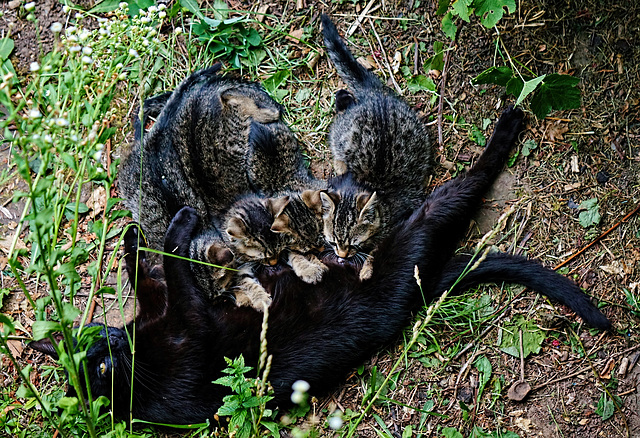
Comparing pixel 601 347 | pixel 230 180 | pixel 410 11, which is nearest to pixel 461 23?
pixel 410 11

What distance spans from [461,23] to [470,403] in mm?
2619

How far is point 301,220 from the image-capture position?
12.7ft

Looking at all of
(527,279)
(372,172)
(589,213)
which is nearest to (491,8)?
(372,172)

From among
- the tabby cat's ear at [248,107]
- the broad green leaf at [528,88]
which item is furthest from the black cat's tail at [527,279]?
the tabby cat's ear at [248,107]

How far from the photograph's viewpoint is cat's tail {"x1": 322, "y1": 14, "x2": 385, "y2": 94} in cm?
417

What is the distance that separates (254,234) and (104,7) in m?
2.28

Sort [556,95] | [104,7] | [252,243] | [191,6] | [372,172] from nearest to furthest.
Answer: [556,95] → [252,243] → [372,172] → [191,6] → [104,7]

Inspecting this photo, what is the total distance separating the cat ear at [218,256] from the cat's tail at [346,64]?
1.47 m

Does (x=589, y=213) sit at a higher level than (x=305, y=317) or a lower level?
higher

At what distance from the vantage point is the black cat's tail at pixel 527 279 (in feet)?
11.8

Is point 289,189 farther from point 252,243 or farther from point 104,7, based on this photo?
point 104,7

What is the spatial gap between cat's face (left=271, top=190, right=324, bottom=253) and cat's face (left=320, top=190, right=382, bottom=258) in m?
0.06

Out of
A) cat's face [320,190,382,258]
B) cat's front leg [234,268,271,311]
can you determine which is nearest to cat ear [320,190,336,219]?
cat's face [320,190,382,258]

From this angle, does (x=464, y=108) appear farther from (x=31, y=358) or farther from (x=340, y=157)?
(x=31, y=358)
